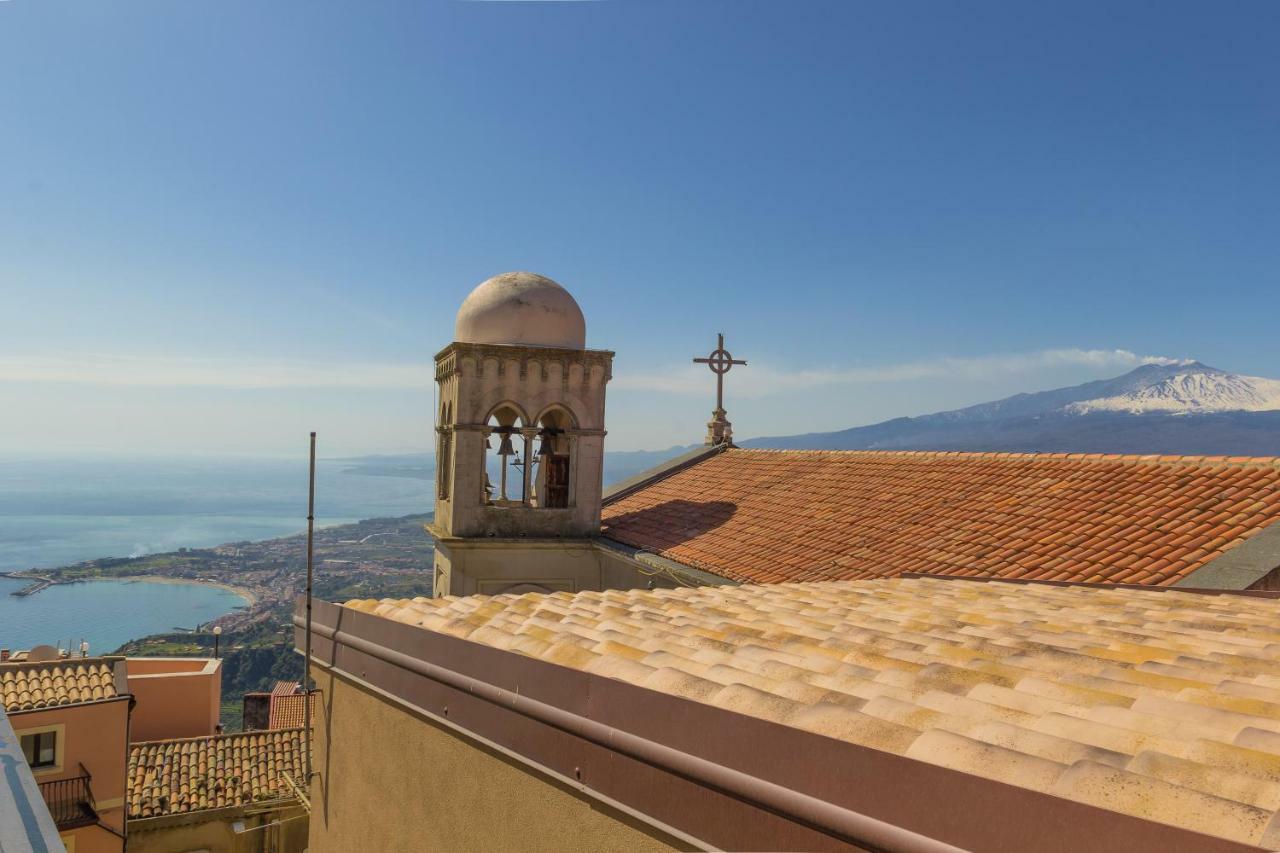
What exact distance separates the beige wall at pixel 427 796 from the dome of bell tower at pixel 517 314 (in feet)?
26.4

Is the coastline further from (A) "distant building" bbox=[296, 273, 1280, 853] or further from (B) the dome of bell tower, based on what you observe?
Result: (A) "distant building" bbox=[296, 273, 1280, 853]

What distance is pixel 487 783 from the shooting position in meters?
3.08

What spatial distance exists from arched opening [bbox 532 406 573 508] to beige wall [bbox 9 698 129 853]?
8855mm

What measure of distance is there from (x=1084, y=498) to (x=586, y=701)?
725cm

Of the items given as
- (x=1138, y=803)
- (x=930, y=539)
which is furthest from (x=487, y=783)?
(x=930, y=539)

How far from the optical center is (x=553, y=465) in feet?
43.0

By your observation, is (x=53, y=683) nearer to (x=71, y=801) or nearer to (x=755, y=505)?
(x=71, y=801)

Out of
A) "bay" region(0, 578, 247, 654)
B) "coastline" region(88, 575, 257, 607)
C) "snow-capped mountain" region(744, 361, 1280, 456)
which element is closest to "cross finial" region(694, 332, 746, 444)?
"snow-capped mountain" region(744, 361, 1280, 456)

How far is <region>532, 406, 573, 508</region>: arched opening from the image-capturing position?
13.0 m

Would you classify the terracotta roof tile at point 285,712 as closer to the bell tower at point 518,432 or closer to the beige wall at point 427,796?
the bell tower at point 518,432

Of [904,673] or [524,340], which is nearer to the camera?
[904,673]

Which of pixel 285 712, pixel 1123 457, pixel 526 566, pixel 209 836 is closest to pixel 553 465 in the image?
pixel 526 566

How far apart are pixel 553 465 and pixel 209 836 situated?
32.9ft

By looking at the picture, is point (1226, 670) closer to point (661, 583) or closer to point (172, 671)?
point (661, 583)
